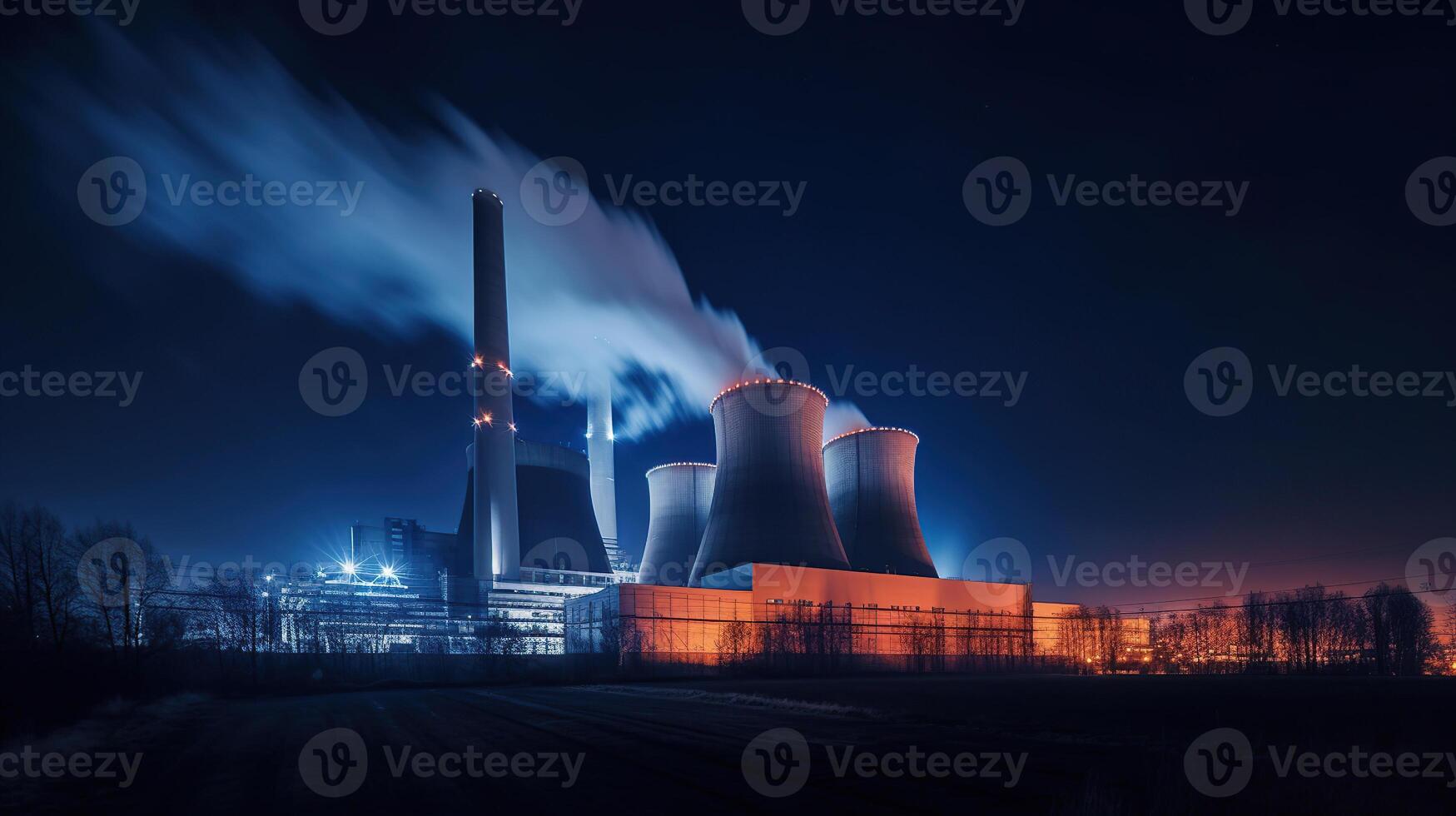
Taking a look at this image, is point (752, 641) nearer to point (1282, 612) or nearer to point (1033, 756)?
Result: point (1033, 756)

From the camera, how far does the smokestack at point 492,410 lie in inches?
1832

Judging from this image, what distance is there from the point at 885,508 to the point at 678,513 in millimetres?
15610

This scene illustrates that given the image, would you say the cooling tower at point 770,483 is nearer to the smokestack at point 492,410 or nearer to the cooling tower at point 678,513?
the cooling tower at point 678,513

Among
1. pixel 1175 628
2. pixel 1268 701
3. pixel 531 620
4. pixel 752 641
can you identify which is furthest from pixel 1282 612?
pixel 531 620

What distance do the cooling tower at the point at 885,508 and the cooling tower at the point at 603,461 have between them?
36.7m

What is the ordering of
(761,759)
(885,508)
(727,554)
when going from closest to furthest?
(761,759) → (727,554) → (885,508)

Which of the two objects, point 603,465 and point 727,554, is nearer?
point 727,554

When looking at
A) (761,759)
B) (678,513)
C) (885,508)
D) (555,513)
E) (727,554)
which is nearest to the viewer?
(761,759)

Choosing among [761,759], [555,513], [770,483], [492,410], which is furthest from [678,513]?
[761,759]

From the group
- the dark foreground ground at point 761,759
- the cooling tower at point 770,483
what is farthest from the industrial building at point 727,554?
the dark foreground ground at point 761,759

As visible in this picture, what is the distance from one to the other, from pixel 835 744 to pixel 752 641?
27.9 metres

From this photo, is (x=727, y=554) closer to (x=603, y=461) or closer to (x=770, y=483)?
(x=770, y=483)

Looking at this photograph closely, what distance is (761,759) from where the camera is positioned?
318 inches

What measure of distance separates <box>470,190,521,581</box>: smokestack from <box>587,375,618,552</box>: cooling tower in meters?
25.7
